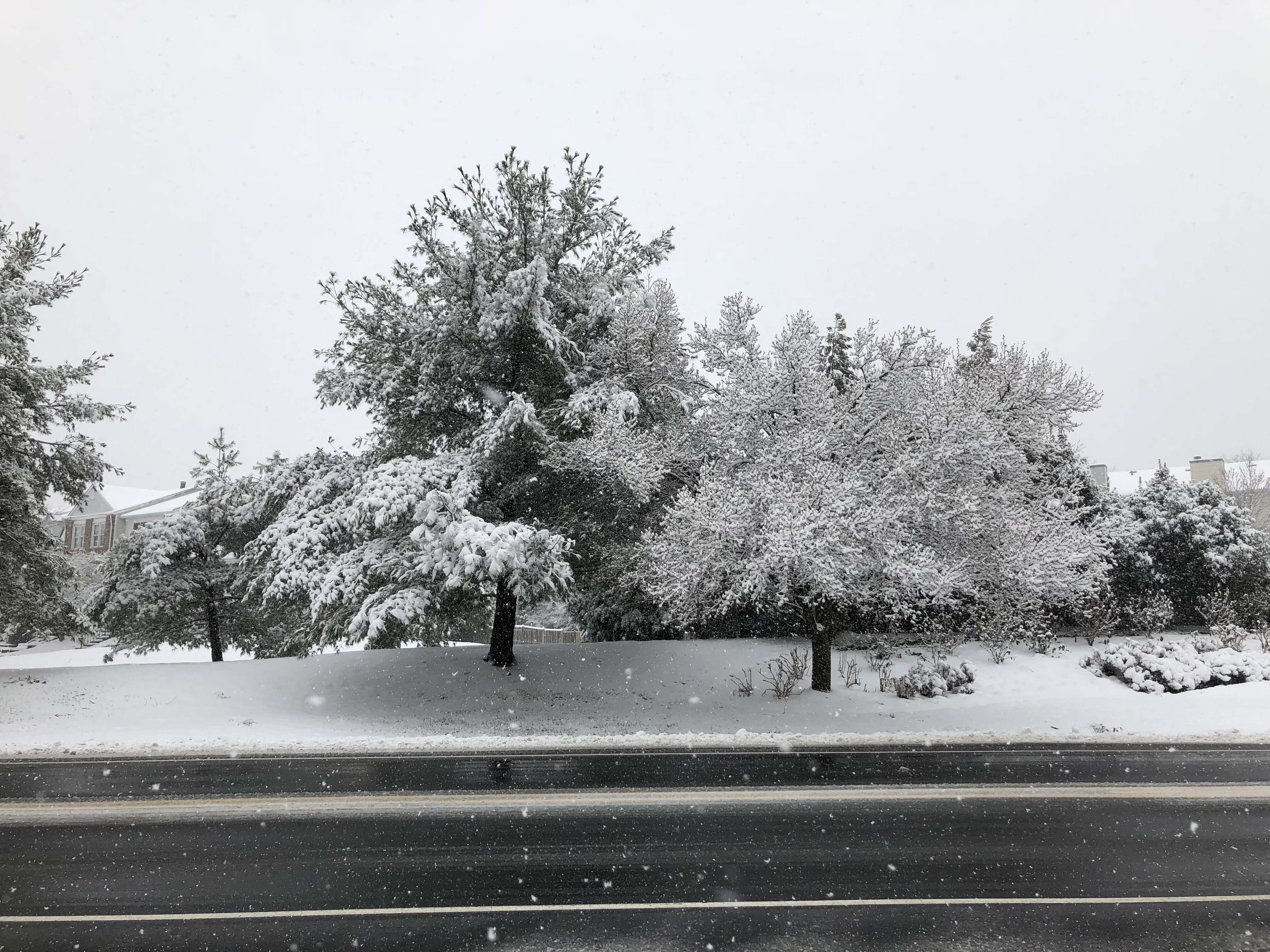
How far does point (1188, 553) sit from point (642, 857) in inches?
841

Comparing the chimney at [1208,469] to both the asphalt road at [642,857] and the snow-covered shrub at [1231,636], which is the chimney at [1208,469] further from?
the asphalt road at [642,857]

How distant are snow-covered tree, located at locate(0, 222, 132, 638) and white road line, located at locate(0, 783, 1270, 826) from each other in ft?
31.6

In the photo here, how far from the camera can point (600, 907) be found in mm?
5668

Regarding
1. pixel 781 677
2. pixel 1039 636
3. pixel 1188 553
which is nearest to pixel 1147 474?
pixel 1188 553

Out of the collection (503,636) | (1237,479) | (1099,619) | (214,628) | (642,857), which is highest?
(1237,479)

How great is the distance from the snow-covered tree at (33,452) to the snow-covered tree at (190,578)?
1.12m

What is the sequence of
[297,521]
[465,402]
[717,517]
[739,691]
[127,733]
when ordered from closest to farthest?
[717,517], [127,733], [297,521], [739,691], [465,402]

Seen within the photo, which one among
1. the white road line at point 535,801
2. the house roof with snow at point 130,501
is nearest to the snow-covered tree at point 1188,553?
the white road line at point 535,801

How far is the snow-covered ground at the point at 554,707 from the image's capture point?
41.5 feet

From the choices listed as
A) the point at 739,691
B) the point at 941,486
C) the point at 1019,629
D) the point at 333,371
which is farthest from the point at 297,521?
the point at 1019,629

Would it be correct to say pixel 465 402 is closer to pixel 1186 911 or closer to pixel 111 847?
pixel 111 847

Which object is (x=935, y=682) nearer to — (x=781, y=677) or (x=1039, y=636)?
(x=781, y=677)

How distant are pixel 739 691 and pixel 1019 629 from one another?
7.72 meters

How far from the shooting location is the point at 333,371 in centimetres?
1706
